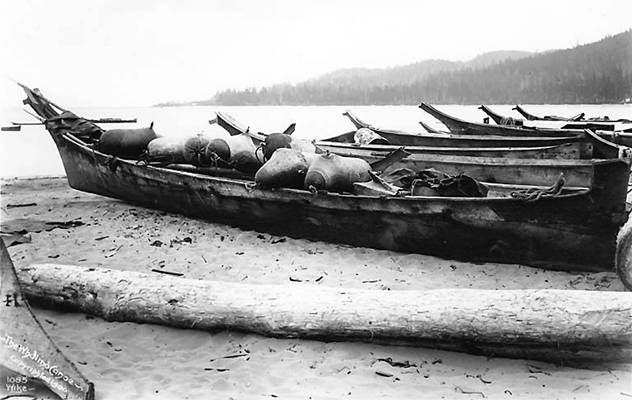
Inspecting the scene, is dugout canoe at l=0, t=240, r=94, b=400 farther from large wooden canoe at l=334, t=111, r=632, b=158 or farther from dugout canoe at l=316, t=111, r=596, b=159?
large wooden canoe at l=334, t=111, r=632, b=158

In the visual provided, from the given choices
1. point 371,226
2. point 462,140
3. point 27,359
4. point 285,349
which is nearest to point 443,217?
point 371,226

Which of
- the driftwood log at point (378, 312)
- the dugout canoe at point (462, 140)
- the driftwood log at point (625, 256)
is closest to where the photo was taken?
the driftwood log at point (378, 312)

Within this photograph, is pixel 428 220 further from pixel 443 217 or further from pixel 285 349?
pixel 285 349

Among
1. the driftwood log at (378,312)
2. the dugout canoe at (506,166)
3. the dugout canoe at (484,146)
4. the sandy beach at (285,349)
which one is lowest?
the sandy beach at (285,349)

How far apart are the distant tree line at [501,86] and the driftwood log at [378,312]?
462cm

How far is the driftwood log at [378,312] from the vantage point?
124 inches

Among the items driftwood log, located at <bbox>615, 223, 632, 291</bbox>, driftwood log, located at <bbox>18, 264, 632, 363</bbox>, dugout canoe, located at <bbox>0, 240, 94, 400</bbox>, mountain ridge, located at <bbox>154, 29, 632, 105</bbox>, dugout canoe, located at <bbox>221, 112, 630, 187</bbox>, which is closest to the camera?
dugout canoe, located at <bbox>0, 240, 94, 400</bbox>

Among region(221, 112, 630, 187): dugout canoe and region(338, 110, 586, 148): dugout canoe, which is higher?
region(338, 110, 586, 148): dugout canoe

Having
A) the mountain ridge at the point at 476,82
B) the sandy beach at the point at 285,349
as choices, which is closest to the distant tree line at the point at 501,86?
the mountain ridge at the point at 476,82

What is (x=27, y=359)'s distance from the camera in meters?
3.13

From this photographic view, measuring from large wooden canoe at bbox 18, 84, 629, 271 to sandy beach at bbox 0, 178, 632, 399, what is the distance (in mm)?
153

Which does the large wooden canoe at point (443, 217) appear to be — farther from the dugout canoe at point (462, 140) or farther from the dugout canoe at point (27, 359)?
the dugout canoe at point (27, 359)

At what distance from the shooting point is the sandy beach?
310 centimetres

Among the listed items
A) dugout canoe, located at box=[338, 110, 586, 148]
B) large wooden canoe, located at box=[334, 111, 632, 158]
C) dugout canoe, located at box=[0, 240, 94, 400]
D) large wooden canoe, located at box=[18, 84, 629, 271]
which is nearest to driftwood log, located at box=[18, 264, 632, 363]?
dugout canoe, located at box=[0, 240, 94, 400]
